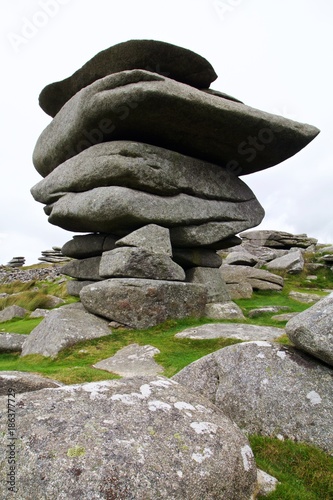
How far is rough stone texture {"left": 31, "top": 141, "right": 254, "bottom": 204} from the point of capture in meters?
13.5

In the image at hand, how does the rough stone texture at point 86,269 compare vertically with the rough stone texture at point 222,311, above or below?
above

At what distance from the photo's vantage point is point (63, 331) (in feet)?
36.0

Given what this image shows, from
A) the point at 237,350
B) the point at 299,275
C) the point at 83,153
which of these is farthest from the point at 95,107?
the point at 299,275

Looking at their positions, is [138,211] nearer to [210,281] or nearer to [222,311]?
[210,281]

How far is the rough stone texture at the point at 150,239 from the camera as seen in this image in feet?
42.7

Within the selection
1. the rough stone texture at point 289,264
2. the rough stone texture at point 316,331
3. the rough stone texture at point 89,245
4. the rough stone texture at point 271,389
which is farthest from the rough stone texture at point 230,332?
the rough stone texture at point 289,264

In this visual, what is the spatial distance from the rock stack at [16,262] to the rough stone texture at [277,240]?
3909 cm

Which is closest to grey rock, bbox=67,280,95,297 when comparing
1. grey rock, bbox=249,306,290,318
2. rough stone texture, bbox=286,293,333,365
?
grey rock, bbox=249,306,290,318

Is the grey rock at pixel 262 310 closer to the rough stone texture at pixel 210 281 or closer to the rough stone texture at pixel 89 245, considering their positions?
the rough stone texture at pixel 210 281

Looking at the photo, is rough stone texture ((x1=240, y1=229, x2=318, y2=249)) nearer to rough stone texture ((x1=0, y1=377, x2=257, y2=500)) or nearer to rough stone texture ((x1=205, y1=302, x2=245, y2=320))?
rough stone texture ((x1=205, y1=302, x2=245, y2=320))

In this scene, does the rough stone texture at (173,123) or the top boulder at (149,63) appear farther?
the top boulder at (149,63)

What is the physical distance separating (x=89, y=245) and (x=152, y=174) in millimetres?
4495

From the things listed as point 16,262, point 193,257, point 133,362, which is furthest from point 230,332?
point 16,262

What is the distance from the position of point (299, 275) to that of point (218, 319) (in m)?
12.2
